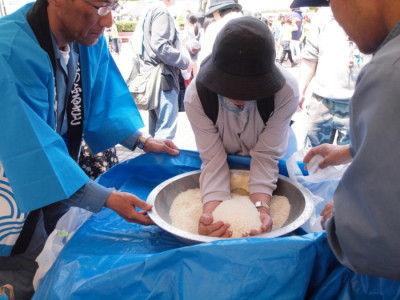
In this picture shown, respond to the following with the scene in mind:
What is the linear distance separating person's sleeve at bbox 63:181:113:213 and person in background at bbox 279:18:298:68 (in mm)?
7313

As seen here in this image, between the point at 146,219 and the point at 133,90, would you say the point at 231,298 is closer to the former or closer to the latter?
the point at 146,219

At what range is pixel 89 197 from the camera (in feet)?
3.47

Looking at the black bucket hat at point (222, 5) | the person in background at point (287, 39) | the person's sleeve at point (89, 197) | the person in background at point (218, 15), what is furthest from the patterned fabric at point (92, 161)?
the person in background at point (287, 39)

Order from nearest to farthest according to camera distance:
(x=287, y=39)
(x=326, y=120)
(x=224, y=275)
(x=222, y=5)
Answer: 1. (x=224, y=275)
2. (x=326, y=120)
3. (x=222, y=5)
4. (x=287, y=39)

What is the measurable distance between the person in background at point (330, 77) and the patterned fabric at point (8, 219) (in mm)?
1923

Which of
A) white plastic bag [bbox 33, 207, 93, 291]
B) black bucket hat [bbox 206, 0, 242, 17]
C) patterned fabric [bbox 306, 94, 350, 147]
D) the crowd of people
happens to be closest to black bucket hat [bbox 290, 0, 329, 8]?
the crowd of people

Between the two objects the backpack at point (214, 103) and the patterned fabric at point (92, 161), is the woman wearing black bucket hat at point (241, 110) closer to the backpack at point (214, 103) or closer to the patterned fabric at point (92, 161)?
the backpack at point (214, 103)

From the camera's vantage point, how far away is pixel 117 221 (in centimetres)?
123

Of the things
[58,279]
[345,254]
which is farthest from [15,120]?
[345,254]

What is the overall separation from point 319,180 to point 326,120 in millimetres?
1116

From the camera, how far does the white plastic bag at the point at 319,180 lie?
1.27m

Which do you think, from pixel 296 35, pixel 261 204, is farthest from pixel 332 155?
pixel 296 35

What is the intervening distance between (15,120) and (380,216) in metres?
0.90

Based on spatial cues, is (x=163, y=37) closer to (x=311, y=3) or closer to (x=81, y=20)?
(x=81, y=20)
